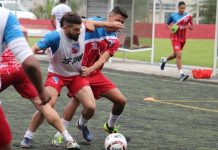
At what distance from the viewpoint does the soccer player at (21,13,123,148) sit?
330 inches

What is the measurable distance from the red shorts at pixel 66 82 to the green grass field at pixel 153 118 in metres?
0.75

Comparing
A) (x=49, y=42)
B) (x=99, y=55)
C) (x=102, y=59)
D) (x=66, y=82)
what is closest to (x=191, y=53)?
(x=99, y=55)

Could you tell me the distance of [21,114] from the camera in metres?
11.5

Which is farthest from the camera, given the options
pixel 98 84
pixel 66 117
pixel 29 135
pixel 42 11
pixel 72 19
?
pixel 42 11

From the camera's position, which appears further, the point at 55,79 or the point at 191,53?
the point at 191,53

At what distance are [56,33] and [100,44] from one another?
3.18ft

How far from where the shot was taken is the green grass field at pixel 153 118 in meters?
9.34

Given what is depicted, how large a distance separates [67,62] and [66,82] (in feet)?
0.92

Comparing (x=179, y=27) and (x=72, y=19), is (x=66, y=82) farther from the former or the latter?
(x=179, y=27)

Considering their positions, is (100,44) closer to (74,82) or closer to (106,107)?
(74,82)

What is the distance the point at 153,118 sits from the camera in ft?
38.4

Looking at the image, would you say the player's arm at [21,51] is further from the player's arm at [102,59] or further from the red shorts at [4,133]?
the player's arm at [102,59]

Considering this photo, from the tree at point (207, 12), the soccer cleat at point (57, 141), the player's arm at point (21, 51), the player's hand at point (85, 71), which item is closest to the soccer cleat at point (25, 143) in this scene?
the soccer cleat at point (57, 141)

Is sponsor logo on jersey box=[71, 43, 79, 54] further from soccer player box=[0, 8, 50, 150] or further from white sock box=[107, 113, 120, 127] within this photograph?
soccer player box=[0, 8, 50, 150]
